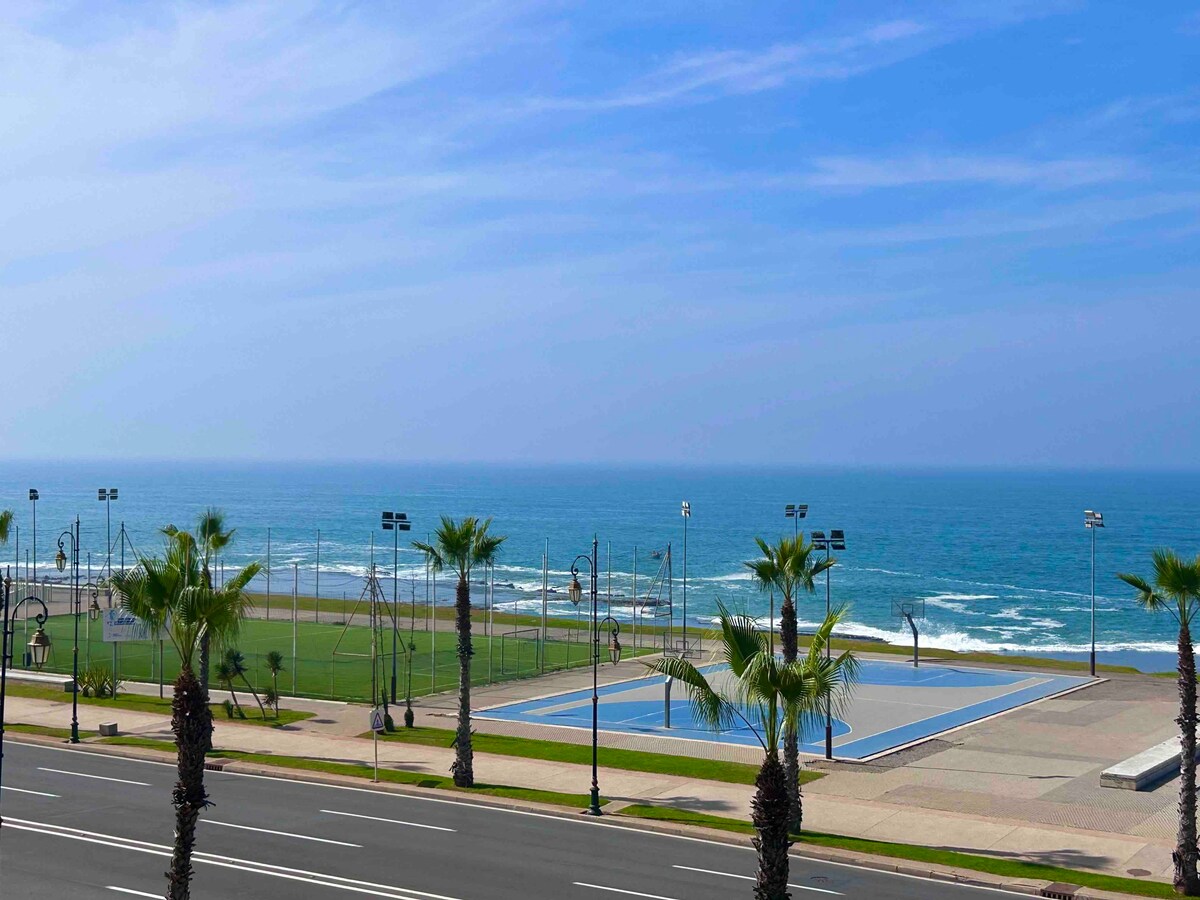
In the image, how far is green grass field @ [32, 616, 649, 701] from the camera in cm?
5525

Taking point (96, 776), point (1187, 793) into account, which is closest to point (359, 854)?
point (96, 776)

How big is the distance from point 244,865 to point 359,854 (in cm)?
248

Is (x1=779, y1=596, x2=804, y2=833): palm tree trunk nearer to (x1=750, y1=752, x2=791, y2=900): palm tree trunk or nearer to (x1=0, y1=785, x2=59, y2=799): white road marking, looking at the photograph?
(x1=750, y1=752, x2=791, y2=900): palm tree trunk

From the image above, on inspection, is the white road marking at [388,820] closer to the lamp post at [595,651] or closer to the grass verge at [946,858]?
the lamp post at [595,651]

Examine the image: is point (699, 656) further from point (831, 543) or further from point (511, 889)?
point (511, 889)

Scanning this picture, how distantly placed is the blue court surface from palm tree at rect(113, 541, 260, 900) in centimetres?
2297

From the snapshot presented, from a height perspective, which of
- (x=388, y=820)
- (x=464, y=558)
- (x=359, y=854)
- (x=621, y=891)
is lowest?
(x=388, y=820)

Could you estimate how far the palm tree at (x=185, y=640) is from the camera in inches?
722

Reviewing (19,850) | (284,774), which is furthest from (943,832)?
(19,850)

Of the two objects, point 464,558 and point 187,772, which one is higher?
point 464,558

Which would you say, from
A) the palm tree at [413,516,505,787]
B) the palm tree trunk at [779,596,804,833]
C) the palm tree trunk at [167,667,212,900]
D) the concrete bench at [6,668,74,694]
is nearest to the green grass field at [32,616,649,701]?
the concrete bench at [6,668,74,694]

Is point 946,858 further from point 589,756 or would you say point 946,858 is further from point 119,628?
point 119,628

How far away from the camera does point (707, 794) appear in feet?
114

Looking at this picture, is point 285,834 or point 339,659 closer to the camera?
point 285,834
